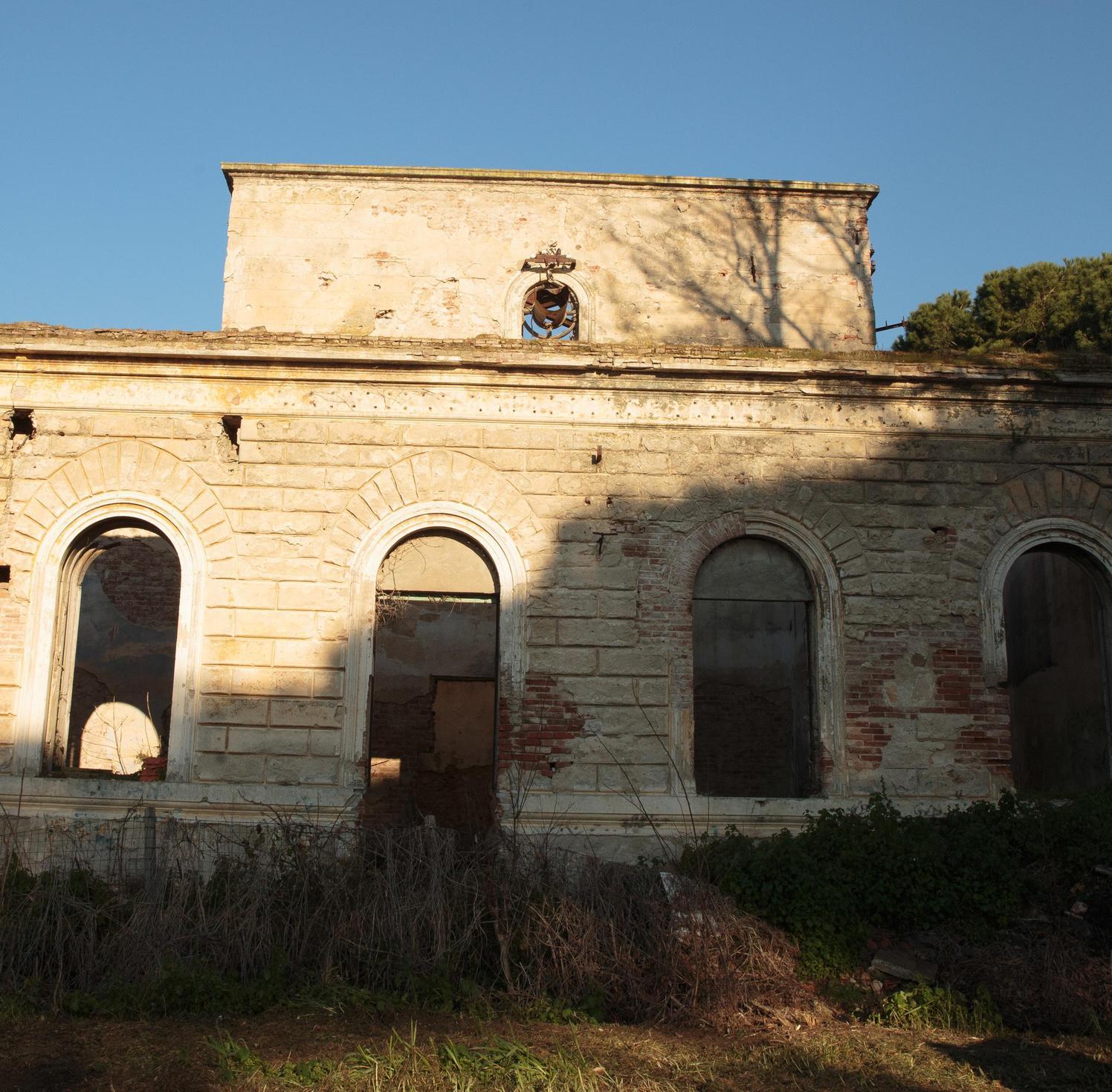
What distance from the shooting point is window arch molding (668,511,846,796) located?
420 inches

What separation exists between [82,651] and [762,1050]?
44.9 feet

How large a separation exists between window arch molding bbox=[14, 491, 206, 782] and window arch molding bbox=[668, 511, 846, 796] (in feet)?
14.3

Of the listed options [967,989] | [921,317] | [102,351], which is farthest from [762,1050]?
[921,317]

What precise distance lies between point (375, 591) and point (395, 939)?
3499 millimetres

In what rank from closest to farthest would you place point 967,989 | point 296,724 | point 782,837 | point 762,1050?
point 762,1050 → point 967,989 → point 782,837 → point 296,724

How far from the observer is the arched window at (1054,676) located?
1404 cm

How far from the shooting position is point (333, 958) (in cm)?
839

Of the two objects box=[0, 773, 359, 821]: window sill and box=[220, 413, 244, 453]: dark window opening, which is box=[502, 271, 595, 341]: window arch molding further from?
box=[0, 773, 359, 821]: window sill

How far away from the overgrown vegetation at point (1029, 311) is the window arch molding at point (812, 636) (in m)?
14.3

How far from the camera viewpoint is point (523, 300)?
18.8 metres

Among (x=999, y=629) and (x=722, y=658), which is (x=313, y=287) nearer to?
(x=722, y=658)

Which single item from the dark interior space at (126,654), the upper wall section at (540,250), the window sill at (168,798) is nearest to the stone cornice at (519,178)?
the upper wall section at (540,250)

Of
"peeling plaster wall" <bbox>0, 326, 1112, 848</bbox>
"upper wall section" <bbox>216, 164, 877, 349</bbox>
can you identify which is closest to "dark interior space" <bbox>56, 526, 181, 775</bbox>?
"upper wall section" <bbox>216, 164, 877, 349</bbox>

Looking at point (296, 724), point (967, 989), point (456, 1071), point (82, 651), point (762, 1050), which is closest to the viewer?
point (456, 1071)
